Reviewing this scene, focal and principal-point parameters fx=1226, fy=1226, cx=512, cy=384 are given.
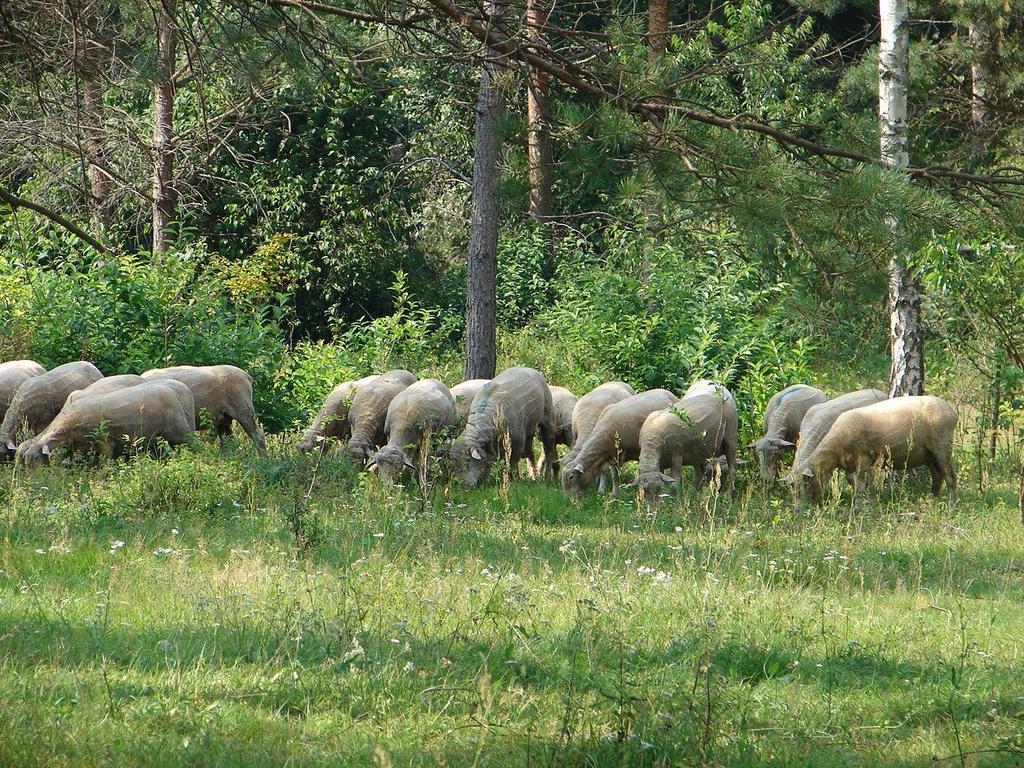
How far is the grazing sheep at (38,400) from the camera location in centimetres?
1392

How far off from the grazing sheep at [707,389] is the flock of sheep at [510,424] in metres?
0.03

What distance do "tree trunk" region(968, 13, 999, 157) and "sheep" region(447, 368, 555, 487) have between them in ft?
31.6

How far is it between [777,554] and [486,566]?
230 centimetres

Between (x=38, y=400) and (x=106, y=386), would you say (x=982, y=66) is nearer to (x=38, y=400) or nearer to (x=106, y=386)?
(x=106, y=386)

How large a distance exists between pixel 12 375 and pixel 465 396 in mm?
5570

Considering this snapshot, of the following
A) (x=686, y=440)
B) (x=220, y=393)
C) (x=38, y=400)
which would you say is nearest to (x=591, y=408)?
(x=686, y=440)

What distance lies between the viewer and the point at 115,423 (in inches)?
504

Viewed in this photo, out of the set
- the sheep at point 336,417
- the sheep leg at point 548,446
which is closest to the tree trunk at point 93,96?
the sheep at point 336,417

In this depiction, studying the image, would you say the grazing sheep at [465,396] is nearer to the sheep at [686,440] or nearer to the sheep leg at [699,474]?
the sheep at [686,440]

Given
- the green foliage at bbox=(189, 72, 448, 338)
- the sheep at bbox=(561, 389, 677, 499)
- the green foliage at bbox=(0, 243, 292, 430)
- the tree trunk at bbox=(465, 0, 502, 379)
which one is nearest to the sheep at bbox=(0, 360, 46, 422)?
the green foliage at bbox=(0, 243, 292, 430)

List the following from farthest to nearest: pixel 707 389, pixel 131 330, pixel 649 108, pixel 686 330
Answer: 1. pixel 686 330
2. pixel 131 330
3. pixel 707 389
4. pixel 649 108

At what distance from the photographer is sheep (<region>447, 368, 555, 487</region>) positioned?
1298 centimetres

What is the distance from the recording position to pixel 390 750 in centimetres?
502

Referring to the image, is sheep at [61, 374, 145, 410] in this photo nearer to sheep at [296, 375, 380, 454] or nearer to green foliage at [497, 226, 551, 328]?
sheep at [296, 375, 380, 454]
